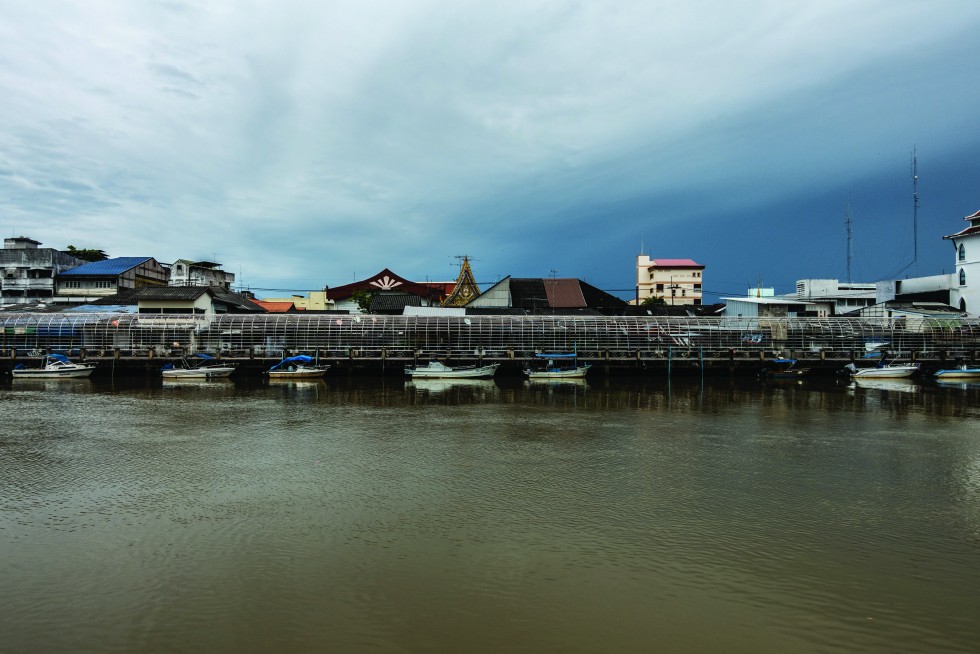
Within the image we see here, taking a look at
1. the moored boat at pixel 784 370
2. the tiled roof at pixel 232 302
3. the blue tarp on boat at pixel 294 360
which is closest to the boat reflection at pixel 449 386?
the blue tarp on boat at pixel 294 360

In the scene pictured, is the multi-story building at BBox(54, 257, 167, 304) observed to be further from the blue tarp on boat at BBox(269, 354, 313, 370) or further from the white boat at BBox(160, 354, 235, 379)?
the blue tarp on boat at BBox(269, 354, 313, 370)

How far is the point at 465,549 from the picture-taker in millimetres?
11242

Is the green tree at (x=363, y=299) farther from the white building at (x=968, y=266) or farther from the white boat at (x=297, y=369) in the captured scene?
the white building at (x=968, y=266)

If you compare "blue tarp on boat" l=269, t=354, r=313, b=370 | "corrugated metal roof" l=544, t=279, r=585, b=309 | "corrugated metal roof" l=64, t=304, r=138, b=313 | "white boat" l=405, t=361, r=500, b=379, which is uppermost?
"corrugated metal roof" l=544, t=279, r=585, b=309

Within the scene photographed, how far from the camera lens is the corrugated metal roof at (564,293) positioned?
65.3 meters

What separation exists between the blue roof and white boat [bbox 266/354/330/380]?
36.2m

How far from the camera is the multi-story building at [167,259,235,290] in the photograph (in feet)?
271

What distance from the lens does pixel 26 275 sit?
6831 centimetres

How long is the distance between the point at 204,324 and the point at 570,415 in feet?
113

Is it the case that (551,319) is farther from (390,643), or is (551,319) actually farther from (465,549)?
(390,643)

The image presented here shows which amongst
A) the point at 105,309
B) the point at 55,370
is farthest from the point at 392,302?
the point at 55,370

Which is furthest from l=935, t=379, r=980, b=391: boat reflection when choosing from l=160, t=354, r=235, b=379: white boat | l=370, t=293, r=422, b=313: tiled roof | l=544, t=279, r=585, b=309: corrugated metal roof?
l=160, t=354, r=235, b=379: white boat

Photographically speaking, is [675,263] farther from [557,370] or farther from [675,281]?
[557,370]

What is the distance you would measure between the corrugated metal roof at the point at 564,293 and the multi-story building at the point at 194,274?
45.6m
